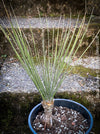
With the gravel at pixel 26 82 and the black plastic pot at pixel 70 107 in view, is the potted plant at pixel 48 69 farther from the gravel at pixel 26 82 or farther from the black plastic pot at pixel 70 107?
the gravel at pixel 26 82

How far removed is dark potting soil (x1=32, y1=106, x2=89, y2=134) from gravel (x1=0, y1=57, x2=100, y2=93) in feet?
0.85

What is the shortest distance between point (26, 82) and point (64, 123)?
0.56 meters

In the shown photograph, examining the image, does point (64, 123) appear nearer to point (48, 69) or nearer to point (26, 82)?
point (48, 69)

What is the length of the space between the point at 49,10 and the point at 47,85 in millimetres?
1633

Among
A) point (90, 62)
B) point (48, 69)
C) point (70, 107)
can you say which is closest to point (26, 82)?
point (70, 107)

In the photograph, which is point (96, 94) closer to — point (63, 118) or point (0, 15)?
point (63, 118)

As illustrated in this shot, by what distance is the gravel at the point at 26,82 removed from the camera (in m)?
1.39

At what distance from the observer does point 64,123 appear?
1089 millimetres

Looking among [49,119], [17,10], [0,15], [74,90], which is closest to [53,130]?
[49,119]

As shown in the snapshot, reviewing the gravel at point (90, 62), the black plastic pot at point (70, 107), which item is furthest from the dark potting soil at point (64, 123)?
the gravel at point (90, 62)

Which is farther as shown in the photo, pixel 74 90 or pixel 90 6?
pixel 90 6

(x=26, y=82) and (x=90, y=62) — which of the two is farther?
(x=90, y=62)

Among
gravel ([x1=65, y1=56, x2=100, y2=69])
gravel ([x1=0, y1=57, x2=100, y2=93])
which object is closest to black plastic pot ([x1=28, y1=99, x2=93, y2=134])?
gravel ([x1=0, y1=57, x2=100, y2=93])

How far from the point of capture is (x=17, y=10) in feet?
7.27
